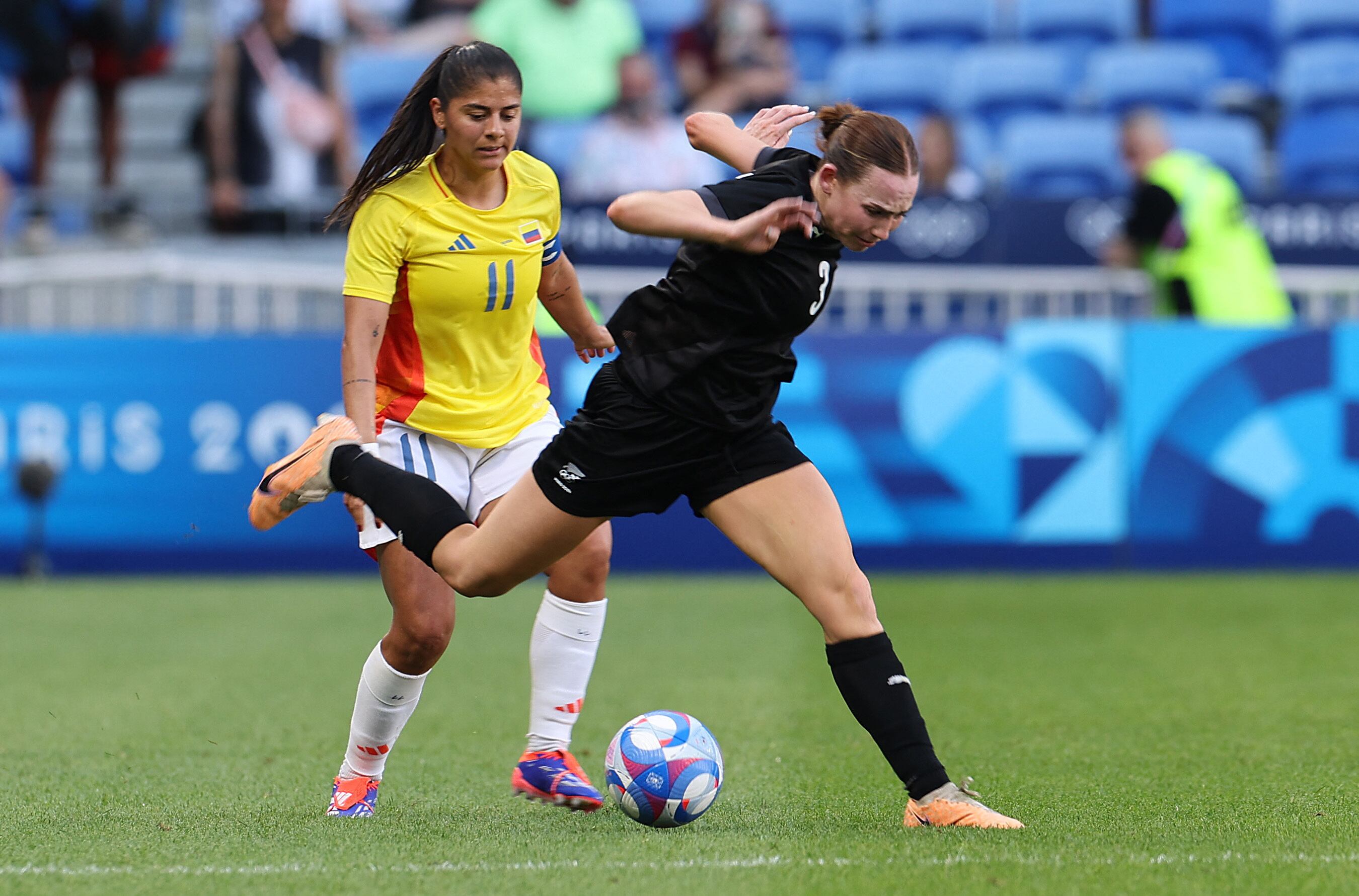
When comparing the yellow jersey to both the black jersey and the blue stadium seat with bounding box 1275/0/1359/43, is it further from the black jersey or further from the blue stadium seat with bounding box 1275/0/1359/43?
the blue stadium seat with bounding box 1275/0/1359/43

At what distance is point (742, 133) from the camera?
453 centimetres

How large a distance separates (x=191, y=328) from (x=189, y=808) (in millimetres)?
7291

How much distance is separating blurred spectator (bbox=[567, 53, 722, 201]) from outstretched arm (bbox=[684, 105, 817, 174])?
7770 millimetres

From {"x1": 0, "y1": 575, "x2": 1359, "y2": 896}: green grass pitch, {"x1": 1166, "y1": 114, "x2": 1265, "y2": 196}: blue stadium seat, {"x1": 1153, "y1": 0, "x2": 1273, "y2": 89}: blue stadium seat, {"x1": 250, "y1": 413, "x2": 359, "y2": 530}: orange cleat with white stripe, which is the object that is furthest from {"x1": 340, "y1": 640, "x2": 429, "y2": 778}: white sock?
{"x1": 1153, "y1": 0, "x2": 1273, "y2": 89}: blue stadium seat

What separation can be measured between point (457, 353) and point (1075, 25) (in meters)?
12.3

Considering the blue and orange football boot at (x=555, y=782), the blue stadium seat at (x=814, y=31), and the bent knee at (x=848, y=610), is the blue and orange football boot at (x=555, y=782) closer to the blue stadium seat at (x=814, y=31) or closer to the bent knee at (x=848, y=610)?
the bent knee at (x=848, y=610)

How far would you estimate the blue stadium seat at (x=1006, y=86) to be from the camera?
14820 millimetres

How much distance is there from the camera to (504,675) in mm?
7520

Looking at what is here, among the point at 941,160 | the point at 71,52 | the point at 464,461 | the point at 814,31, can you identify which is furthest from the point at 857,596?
the point at 814,31

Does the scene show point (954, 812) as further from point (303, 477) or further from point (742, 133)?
point (303, 477)

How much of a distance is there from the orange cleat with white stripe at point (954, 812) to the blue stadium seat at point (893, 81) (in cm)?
1073

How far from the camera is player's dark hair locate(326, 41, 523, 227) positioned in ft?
15.3

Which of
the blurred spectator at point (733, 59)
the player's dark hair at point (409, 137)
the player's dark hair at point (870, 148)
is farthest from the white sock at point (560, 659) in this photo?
the blurred spectator at point (733, 59)

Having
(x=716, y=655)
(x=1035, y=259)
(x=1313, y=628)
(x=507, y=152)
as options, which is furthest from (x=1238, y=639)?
(x=507, y=152)
